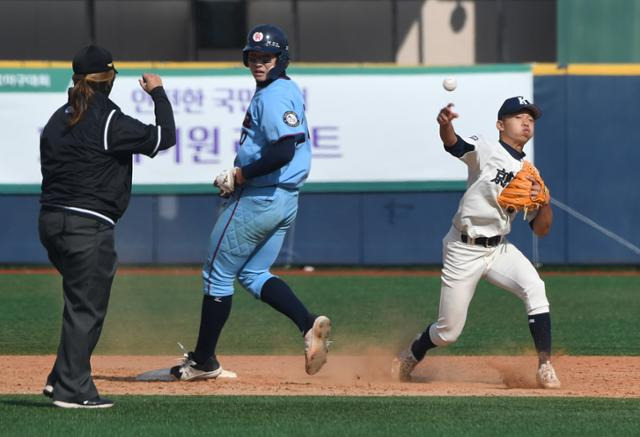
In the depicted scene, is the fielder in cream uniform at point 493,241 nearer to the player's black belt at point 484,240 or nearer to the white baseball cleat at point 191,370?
the player's black belt at point 484,240

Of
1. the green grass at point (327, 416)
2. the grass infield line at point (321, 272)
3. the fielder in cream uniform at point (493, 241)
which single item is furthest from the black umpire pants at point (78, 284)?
the grass infield line at point (321, 272)

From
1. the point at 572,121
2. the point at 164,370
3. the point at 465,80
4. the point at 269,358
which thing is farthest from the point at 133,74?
the point at 164,370

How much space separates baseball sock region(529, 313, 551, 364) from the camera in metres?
6.84

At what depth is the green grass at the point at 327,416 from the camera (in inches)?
214

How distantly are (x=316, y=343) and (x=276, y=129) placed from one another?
1133mm

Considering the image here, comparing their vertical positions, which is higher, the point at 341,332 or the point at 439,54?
the point at 439,54

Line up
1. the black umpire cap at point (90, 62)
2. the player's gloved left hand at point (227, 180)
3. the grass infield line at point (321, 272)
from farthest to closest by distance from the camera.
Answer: the grass infield line at point (321, 272)
the player's gloved left hand at point (227, 180)
the black umpire cap at point (90, 62)

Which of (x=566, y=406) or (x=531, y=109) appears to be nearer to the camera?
(x=566, y=406)

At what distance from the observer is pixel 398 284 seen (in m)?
13.5

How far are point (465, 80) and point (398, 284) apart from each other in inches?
118

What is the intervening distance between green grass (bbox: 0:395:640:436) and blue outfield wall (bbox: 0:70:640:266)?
8.76 m

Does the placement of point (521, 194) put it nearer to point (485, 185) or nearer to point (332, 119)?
point (485, 185)

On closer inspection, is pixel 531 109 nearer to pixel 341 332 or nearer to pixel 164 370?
pixel 164 370

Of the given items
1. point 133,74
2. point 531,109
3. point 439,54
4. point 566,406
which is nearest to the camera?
point 566,406
